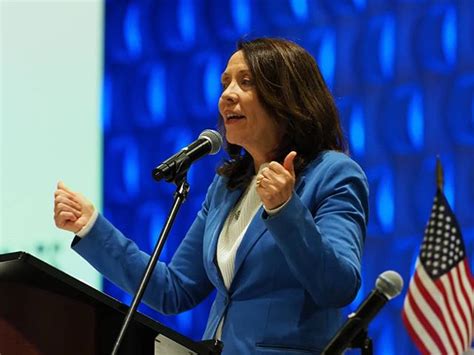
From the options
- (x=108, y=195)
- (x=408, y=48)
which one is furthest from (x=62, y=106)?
(x=408, y=48)

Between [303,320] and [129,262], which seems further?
[129,262]

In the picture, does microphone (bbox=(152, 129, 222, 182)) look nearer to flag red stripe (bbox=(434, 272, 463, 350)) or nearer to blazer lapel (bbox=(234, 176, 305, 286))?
blazer lapel (bbox=(234, 176, 305, 286))

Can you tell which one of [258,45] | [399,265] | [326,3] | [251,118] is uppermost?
[326,3]

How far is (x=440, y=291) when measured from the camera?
1.71 meters

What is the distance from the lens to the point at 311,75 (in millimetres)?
2418

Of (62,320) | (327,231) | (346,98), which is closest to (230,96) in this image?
(327,231)

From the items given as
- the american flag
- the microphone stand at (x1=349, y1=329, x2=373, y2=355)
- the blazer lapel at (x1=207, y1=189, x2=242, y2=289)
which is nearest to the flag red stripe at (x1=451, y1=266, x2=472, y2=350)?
the american flag

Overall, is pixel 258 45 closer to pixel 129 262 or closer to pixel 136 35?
pixel 129 262

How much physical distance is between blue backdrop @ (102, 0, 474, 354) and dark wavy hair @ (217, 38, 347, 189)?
1.01m

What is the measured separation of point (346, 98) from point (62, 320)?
1941 millimetres

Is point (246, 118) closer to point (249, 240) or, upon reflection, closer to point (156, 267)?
point (249, 240)

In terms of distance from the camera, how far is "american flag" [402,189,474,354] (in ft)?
5.62

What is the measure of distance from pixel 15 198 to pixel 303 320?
2419 millimetres

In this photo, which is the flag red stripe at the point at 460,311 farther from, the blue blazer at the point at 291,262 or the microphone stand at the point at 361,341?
the blue blazer at the point at 291,262
